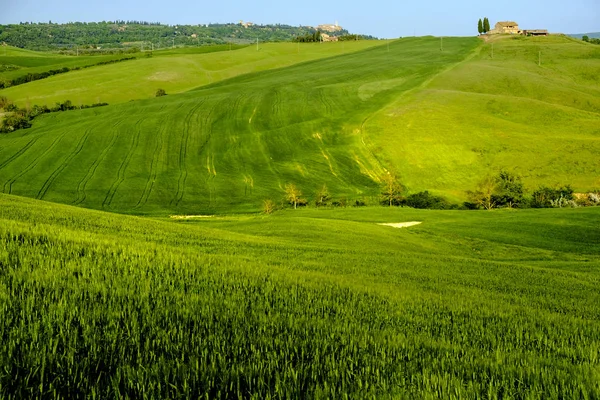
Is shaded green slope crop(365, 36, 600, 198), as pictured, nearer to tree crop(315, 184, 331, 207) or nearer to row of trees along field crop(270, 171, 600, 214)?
row of trees along field crop(270, 171, 600, 214)

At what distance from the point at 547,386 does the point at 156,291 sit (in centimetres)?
538

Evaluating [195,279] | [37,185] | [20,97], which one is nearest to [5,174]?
[37,185]

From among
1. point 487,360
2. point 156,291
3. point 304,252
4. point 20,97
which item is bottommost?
point 304,252

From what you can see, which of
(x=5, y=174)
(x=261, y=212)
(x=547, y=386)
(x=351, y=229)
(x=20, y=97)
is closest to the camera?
(x=547, y=386)

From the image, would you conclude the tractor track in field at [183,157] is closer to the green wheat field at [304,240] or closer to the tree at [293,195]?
the green wheat field at [304,240]

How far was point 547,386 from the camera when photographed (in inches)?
220

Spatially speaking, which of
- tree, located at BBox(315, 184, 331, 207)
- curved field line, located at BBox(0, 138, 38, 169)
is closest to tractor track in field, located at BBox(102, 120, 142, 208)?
curved field line, located at BBox(0, 138, 38, 169)

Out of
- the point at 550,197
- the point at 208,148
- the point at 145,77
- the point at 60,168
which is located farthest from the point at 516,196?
the point at 145,77

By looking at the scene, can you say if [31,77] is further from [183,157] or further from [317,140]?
[317,140]

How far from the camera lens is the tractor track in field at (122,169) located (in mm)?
81938

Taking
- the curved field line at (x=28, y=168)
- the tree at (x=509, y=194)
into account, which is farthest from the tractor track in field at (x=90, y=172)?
the tree at (x=509, y=194)

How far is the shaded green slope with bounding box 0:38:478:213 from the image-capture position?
84875 millimetres

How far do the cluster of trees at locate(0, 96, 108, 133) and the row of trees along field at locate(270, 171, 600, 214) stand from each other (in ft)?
217

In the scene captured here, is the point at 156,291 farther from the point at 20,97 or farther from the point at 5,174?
the point at 20,97
